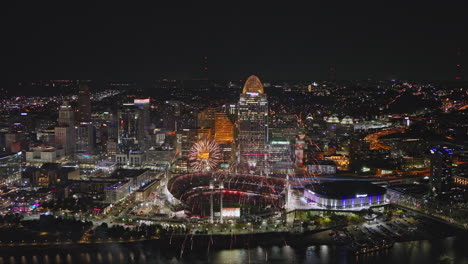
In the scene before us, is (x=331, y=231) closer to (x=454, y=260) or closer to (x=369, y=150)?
(x=454, y=260)

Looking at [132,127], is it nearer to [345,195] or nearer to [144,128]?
[144,128]

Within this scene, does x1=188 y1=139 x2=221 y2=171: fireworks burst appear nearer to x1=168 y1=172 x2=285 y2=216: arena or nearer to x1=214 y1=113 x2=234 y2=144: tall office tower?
x1=168 y1=172 x2=285 y2=216: arena

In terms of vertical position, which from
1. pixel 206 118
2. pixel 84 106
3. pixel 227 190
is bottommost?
pixel 227 190

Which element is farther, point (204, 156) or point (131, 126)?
point (131, 126)

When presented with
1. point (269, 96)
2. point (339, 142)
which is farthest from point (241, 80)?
point (339, 142)

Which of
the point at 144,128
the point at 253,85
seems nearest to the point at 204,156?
the point at 253,85

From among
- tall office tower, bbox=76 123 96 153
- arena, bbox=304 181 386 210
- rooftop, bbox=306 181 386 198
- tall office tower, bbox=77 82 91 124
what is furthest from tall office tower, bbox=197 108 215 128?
arena, bbox=304 181 386 210
